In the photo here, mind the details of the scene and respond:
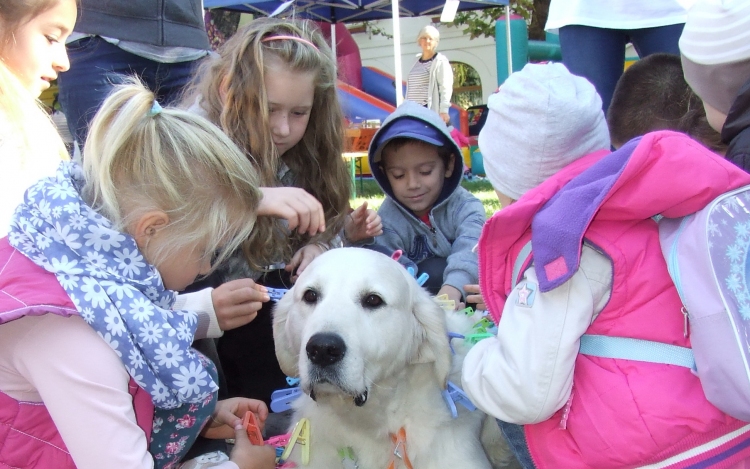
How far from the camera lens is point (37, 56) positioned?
2244 millimetres

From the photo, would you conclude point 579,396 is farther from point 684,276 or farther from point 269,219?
point 269,219

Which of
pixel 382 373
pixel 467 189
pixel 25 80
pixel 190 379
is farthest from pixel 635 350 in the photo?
pixel 467 189

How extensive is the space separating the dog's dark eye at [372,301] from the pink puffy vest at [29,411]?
67cm

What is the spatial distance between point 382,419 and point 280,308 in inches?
19.3

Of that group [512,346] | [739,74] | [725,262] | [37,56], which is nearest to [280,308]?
[512,346]

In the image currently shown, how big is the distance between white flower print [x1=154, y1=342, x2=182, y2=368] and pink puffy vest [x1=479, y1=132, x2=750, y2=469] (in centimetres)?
79

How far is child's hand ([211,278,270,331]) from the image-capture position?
1.99 m

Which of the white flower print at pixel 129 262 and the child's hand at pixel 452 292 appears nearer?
the white flower print at pixel 129 262

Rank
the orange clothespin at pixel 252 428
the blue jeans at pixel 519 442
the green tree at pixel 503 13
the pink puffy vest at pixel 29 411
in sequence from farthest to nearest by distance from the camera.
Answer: the green tree at pixel 503 13, the orange clothespin at pixel 252 428, the blue jeans at pixel 519 442, the pink puffy vest at pixel 29 411

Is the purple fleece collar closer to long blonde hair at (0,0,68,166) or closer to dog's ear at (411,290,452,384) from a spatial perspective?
dog's ear at (411,290,452,384)

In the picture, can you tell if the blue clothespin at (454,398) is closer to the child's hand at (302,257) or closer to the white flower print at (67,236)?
the child's hand at (302,257)

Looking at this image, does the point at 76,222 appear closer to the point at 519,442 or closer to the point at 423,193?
the point at 519,442

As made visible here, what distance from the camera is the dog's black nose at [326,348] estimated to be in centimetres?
173

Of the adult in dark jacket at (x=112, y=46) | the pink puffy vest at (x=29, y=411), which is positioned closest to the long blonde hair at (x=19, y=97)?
the adult in dark jacket at (x=112, y=46)
